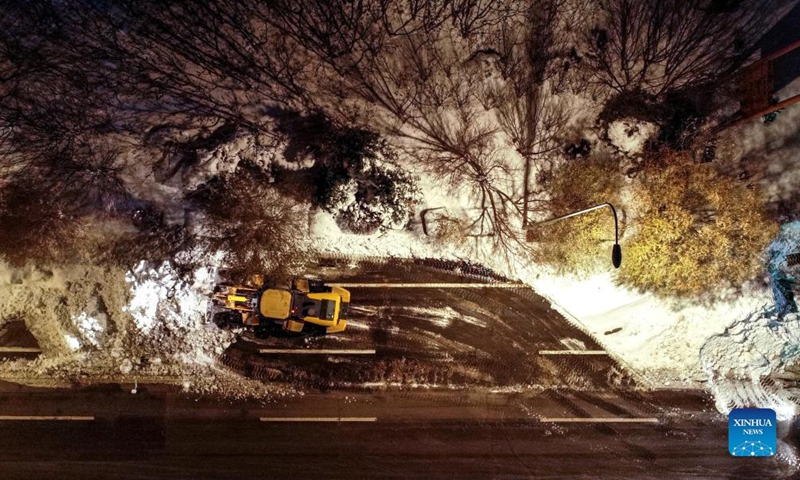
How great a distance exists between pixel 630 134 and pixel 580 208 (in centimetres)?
264

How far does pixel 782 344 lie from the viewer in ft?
54.3

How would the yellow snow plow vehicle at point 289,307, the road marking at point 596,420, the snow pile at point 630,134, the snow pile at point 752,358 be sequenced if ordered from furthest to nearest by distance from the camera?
the road marking at point 596,420 → the snow pile at point 752,358 → the snow pile at point 630,134 → the yellow snow plow vehicle at point 289,307

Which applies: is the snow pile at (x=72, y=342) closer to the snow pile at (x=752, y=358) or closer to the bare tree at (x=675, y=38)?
the bare tree at (x=675, y=38)

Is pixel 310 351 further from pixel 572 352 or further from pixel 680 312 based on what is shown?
pixel 680 312

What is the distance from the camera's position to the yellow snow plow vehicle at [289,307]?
1573 cm

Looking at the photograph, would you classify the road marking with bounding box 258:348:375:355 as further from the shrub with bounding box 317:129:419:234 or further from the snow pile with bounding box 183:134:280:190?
the snow pile with bounding box 183:134:280:190

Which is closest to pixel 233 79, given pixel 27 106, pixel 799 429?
pixel 27 106

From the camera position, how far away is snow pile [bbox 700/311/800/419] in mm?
16500

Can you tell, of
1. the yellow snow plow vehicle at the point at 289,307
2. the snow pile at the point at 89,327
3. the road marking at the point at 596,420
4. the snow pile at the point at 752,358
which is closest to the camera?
the yellow snow plow vehicle at the point at 289,307

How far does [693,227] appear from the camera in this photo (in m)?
16.3

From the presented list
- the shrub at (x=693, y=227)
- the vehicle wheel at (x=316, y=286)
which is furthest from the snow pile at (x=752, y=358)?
the vehicle wheel at (x=316, y=286)

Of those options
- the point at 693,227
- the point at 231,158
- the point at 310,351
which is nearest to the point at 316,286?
the point at 310,351

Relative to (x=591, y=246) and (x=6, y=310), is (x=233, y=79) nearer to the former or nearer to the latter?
(x=6, y=310)

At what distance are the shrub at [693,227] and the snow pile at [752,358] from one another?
173 centimetres
